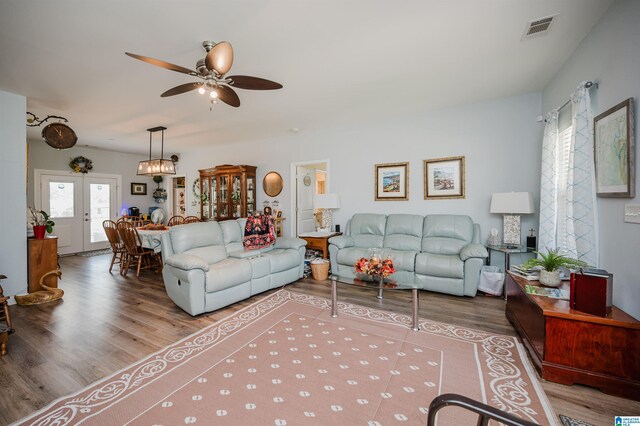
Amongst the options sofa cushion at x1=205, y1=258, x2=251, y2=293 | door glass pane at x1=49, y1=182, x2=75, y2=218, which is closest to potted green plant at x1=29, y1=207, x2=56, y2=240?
sofa cushion at x1=205, y1=258, x2=251, y2=293

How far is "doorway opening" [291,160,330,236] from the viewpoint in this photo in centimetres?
584

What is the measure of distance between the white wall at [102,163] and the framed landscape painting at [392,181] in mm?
6054

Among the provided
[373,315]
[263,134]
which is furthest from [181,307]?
[263,134]

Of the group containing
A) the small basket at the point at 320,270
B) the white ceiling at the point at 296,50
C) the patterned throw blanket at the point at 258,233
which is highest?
the white ceiling at the point at 296,50

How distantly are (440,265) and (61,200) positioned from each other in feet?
27.9

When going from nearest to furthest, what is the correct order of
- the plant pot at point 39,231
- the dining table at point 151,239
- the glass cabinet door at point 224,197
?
the plant pot at point 39,231, the dining table at point 151,239, the glass cabinet door at point 224,197

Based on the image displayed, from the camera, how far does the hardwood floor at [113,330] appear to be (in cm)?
172

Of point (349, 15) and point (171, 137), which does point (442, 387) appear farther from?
point (171, 137)

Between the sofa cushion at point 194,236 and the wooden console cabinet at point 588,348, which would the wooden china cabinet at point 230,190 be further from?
the wooden console cabinet at point 588,348

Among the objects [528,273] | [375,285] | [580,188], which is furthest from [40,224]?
[580,188]

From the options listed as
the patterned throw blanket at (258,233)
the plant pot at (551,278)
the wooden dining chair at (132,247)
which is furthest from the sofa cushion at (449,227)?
the wooden dining chair at (132,247)

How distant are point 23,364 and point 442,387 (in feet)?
10.3

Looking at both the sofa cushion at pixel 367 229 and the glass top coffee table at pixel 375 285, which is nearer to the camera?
the glass top coffee table at pixel 375 285

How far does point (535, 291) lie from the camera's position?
2246mm
